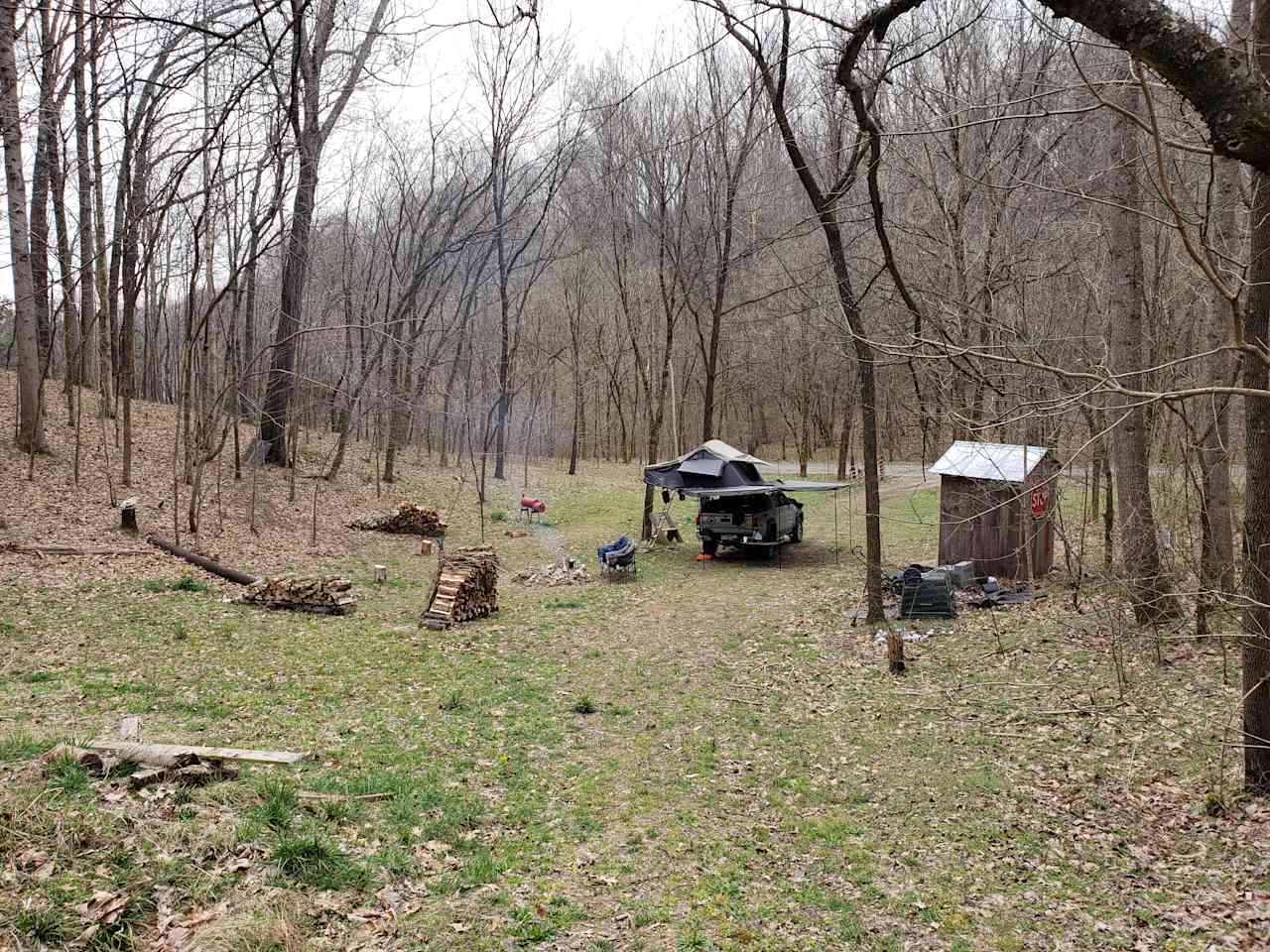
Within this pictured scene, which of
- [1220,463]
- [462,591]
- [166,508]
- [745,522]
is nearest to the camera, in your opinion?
[1220,463]

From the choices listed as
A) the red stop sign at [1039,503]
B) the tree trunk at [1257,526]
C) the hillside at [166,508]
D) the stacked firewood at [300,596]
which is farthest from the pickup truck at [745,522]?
the tree trunk at [1257,526]

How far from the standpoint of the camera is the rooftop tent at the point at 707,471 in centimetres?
1659

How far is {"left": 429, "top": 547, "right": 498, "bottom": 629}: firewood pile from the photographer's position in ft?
35.5

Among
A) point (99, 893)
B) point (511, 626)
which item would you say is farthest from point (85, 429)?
point (99, 893)

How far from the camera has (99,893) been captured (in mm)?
3588

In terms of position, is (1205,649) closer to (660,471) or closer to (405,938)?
(405,938)

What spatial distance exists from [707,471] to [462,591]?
6.90 meters

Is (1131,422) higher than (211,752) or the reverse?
higher

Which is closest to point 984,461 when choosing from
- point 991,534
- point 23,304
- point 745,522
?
point 991,534

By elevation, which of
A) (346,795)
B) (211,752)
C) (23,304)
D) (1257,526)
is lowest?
(346,795)

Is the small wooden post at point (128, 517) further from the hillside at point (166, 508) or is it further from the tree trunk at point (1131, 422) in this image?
the tree trunk at point (1131, 422)

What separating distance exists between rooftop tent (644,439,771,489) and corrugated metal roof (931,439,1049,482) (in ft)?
14.6

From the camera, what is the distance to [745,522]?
16484mm

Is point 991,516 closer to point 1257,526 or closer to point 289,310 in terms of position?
point 1257,526
